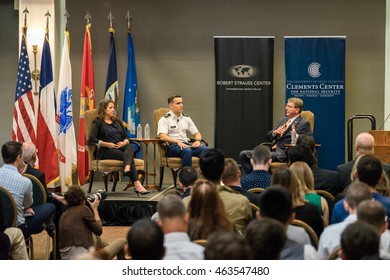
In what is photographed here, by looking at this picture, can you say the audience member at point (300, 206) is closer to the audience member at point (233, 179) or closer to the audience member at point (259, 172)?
the audience member at point (233, 179)

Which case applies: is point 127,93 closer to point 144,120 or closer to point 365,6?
point 144,120

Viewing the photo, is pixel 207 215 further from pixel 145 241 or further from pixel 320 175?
pixel 320 175

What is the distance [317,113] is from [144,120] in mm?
2487

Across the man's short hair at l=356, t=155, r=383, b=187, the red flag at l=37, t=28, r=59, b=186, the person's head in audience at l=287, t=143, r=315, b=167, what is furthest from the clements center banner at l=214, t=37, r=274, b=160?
the man's short hair at l=356, t=155, r=383, b=187

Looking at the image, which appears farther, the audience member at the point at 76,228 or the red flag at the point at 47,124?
the red flag at the point at 47,124

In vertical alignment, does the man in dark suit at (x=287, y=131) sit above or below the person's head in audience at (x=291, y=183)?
above

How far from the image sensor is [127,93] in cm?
984

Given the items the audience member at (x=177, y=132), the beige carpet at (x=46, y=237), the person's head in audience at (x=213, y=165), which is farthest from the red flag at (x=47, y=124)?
the person's head in audience at (x=213, y=165)

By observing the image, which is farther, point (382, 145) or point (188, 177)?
point (382, 145)

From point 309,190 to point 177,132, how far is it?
175 inches

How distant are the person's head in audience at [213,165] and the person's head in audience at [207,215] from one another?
3.09ft

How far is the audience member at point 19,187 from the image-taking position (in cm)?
529

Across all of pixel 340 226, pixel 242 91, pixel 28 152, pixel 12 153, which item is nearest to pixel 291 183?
pixel 340 226

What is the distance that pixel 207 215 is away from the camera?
147 inches
